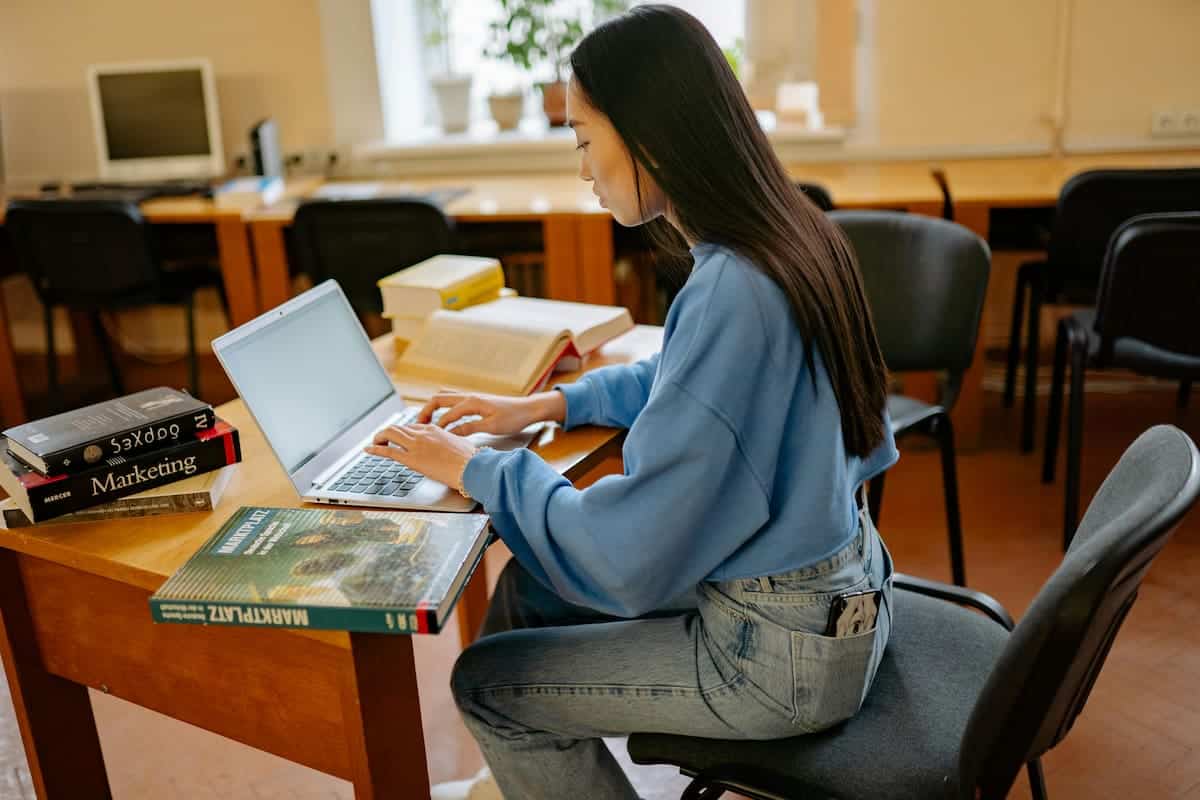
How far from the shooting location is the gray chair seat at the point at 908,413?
A: 2027 mm

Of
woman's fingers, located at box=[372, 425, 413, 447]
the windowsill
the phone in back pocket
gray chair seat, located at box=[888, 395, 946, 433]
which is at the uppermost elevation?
the windowsill

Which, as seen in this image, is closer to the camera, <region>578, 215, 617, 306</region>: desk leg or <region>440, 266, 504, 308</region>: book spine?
<region>440, 266, 504, 308</region>: book spine

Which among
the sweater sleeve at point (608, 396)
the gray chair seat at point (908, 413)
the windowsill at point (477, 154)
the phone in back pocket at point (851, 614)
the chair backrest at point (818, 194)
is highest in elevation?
the windowsill at point (477, 154)

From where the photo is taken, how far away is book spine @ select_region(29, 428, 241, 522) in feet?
4.07

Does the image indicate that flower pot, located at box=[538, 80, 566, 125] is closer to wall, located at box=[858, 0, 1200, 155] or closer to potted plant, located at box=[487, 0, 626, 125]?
potted plant, located at box=[487, 0, 626, 125]

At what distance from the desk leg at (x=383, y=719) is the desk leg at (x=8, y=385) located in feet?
9.51

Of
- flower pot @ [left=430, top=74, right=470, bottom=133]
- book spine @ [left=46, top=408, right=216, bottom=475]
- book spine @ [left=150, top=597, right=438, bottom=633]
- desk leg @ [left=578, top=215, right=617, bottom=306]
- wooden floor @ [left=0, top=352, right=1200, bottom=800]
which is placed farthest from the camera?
flower pot @ [left=430, top=74, right=470, bottom=133]

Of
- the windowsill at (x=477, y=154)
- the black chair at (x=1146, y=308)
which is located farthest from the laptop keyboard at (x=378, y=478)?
the windowsill at (x=477, y=154)

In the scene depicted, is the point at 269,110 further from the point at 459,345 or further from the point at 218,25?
the point at 459,345

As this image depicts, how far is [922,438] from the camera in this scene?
10.7ft

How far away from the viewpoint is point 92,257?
10.8ft

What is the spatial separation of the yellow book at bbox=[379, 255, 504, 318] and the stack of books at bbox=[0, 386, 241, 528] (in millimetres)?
570

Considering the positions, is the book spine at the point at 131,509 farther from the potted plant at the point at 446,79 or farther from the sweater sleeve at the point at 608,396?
the potted plant at the point at 446,79

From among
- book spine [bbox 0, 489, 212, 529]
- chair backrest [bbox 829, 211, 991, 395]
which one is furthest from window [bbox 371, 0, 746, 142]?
book spine [bbox 0, 489, 212, 529]
